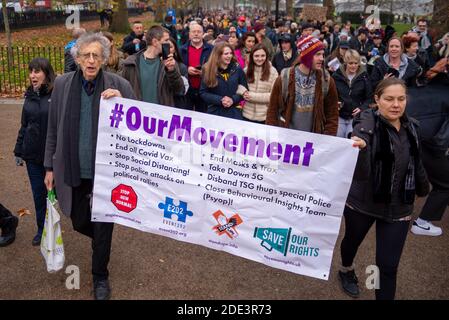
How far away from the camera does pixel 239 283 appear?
4000 millimetres

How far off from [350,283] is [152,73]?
3045 mm

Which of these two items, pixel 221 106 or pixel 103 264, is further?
pixel 221 106

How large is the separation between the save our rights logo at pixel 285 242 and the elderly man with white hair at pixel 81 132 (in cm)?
127

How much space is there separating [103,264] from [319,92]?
2567 millimetres

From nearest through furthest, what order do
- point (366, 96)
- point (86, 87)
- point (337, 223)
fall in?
point (337, 223)
point (86, 87)
point (366, 96)

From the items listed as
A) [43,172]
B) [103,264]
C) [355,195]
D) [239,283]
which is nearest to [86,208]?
[103,264]

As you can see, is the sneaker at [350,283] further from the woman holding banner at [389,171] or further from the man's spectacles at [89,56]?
the man's spectacles at [89,56]

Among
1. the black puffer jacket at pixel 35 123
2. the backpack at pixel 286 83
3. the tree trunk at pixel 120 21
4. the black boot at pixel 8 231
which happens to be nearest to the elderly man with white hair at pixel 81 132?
the black puffer jacket at pixel 35 123

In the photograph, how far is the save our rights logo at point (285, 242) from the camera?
3416 mm

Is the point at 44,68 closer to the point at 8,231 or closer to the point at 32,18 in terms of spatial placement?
the point at 8,231

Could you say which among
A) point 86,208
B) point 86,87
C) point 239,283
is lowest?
point 239,283

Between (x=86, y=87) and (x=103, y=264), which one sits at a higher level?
(x=86, y=87)

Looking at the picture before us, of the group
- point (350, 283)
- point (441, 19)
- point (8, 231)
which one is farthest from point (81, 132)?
point (441, 19)

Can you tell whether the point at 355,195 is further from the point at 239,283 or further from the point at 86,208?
the point at 86,208
